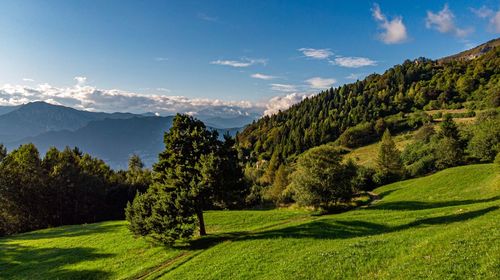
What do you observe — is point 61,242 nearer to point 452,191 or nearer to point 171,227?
point 171,227

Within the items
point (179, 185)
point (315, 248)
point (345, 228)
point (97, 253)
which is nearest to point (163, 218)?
point (179, 185)

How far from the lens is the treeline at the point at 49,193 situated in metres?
77.4

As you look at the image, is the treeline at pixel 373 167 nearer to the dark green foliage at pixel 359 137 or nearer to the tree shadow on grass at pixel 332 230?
the tree shadow on grass at pixel 332 230

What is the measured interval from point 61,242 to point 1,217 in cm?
4507

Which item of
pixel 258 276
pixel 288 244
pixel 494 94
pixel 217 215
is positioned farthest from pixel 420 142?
pixel 258 276

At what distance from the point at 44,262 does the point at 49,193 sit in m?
52.4

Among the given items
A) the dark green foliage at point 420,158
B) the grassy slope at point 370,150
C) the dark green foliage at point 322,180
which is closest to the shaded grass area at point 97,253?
the dark green foliage at point 322,180

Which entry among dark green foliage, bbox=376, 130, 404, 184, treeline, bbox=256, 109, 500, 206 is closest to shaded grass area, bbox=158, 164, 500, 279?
treeline, bbox=256, 109, 500, 206

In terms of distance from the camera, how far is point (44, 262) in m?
37.4

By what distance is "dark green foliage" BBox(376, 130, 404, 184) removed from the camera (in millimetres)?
85125

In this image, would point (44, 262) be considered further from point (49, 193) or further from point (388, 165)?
point (388, 165)

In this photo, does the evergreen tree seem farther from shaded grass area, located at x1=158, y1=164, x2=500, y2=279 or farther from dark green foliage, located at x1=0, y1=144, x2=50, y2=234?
dark green foliage, located at x1=0, y1=144, x2=50, y2=234

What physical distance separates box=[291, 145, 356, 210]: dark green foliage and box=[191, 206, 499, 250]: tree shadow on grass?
37.6ft

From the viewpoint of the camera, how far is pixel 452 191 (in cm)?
5000
